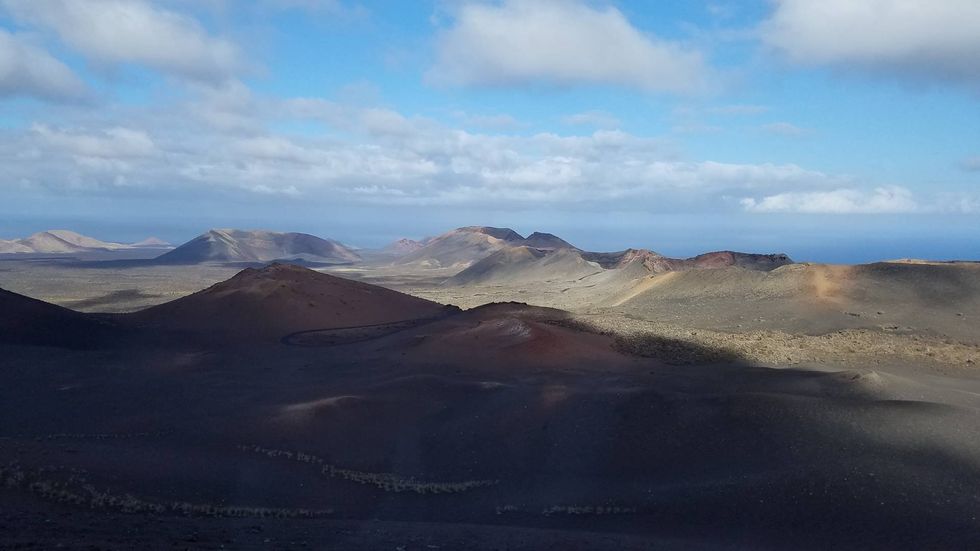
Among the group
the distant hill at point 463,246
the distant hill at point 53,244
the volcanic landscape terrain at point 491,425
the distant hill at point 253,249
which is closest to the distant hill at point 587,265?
the distant hill at point 463,246

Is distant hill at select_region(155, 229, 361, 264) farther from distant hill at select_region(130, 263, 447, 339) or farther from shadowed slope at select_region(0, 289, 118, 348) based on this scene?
shadowed slope at select_region(0, 289, 118, 348)

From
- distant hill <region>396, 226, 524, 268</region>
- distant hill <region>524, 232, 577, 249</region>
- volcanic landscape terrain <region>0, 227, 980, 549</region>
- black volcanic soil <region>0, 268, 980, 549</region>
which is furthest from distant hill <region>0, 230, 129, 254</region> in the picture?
black volcanic soil <region>0, 268, 980, 549</region>

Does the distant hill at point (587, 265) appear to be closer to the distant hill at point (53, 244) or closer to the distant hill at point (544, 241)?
the distant hill at point (544, 241)

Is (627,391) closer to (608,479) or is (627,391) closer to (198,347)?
(608,479)

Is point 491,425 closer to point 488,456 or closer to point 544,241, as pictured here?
point 488,456


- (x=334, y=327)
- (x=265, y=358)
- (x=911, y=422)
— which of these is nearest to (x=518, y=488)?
(x=911, y=422)

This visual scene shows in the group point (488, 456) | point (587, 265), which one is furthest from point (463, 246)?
point (488, 456)
